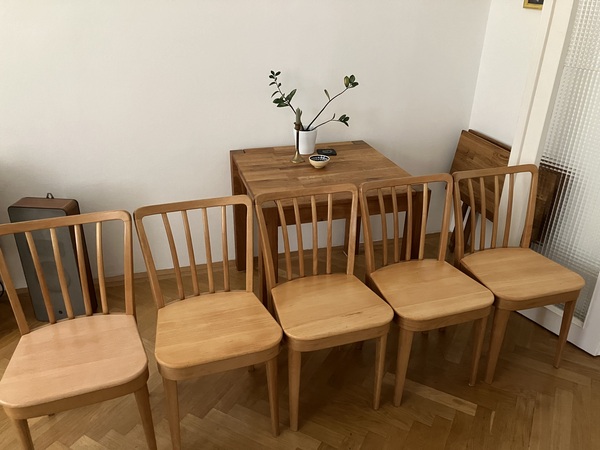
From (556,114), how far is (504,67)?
1.97 ft

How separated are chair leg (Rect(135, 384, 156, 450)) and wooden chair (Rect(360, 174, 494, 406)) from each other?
36.3 inches

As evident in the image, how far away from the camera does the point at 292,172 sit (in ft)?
7.68

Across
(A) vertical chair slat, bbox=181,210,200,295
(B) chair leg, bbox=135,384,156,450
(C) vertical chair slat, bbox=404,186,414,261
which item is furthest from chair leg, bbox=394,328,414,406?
(B) chair leg, bbox=135,384,156,450

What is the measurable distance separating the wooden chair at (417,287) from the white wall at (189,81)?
821mm

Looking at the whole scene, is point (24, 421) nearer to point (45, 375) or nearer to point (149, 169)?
point (45, 375)

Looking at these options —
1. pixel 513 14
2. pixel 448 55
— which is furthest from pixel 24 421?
pixel 513 14

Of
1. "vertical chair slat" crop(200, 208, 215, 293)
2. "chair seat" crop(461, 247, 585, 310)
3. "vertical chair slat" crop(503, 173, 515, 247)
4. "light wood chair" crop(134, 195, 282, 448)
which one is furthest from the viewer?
"vertical chair slat" crop(503, 173, 515, 247)

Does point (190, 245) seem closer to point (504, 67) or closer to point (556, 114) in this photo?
point (556, 114)

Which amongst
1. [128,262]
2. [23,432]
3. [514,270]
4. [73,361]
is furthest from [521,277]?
[23,432]

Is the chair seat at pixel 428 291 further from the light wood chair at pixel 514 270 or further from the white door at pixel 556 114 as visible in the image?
the white door at pixel 556 114

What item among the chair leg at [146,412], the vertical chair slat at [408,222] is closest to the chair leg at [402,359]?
the vertical chair slat at [408,222]

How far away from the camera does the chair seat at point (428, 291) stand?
1771 millimetres

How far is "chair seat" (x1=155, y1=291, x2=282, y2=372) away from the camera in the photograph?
1524 millimetres

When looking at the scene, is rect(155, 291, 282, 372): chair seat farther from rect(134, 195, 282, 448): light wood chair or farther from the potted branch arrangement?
the potted branch arrangement
